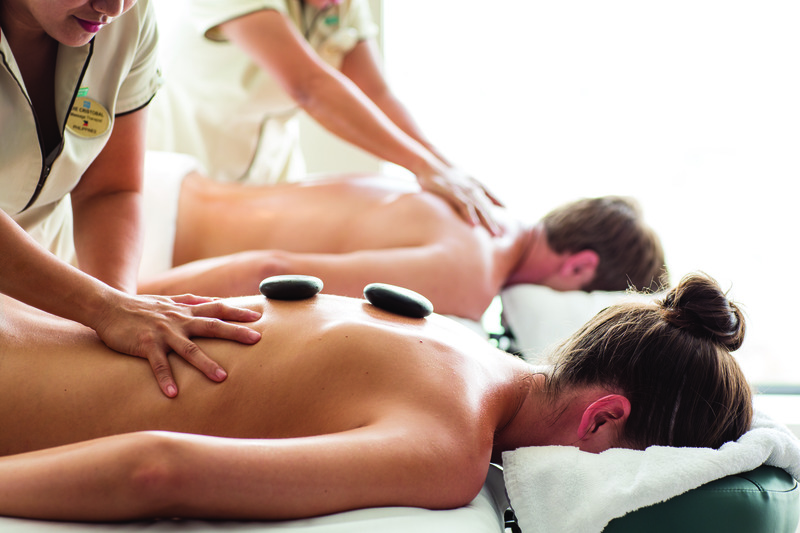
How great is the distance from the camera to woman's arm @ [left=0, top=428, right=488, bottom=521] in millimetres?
899

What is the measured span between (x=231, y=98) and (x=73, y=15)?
1.29 meters

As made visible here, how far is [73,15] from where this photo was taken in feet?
3.75

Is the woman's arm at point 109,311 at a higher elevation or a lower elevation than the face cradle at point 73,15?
lower

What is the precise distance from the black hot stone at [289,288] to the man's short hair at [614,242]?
1233 millimetres

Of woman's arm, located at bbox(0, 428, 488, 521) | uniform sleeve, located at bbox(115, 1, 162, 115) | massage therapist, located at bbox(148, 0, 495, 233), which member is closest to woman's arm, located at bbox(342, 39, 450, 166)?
massage therapist, located at bbox(148, 0, 495, 233)

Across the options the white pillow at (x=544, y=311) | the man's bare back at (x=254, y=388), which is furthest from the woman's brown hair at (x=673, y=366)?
the white pillow at (x=544, y=311)

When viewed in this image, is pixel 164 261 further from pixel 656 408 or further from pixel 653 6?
pixel 653 6

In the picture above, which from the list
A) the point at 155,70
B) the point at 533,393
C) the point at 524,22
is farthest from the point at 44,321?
the point at 524,22

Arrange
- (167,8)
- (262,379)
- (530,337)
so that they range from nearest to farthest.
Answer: (262,379) → (530,337) → (167,8)

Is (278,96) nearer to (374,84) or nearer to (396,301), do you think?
(374,84)

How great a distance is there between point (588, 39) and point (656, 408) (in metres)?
2.24

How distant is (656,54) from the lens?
3.13m

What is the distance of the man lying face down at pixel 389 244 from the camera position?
1803mm

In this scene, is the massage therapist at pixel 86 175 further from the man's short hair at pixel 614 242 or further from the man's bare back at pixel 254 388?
the man's short hair at pixel 614 242
